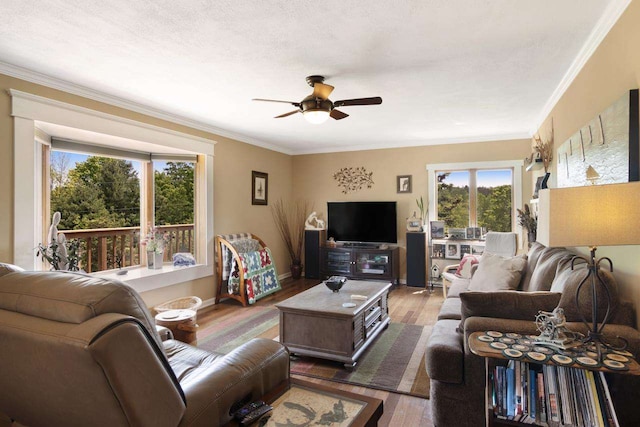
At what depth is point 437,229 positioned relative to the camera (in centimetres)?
579

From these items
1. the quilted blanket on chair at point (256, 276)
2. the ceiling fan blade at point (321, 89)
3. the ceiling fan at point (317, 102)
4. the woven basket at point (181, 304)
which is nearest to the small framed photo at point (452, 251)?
the quilted blanket on chair at point (256, 276)


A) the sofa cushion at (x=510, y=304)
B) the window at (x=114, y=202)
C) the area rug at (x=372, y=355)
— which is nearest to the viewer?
the sofa cushion at (x=510, y=304)

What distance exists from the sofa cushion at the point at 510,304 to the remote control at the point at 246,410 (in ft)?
4.14

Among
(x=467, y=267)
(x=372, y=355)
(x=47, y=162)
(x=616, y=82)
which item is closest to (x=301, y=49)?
(x=616, y=82)

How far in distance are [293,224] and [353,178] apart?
147cm

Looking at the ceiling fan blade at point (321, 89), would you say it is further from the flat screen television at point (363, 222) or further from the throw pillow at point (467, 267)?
the flat screen television at point (363, 222)

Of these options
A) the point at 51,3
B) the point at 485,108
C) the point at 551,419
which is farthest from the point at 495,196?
the point at 51,3

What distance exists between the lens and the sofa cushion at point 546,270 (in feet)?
7.90

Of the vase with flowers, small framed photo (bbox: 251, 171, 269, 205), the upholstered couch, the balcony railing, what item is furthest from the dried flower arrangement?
the vase with flowers

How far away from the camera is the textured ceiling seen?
6.76 feet

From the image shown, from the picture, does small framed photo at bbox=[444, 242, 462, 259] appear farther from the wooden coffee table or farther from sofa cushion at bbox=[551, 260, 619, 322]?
sofa cushion at bbox=[551, 260, 619, 322]

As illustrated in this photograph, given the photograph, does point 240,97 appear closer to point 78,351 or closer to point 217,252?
point 217,252

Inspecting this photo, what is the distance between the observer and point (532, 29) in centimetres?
231

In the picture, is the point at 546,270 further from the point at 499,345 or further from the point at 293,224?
the point at 293,224
